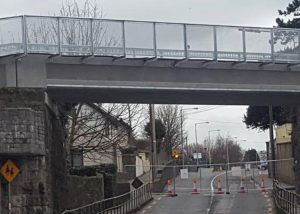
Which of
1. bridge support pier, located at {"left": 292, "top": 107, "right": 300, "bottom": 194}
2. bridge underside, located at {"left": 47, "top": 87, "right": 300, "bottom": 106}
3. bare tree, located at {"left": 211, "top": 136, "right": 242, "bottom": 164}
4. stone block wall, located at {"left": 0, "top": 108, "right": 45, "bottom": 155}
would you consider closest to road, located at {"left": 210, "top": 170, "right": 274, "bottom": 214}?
bridge support pier, located at {"left": 292, "top": 107, "right": 300, "bottom": 194}

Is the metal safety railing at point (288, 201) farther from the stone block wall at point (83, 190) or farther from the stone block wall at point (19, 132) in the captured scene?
the stone block wall at point (19, 132)

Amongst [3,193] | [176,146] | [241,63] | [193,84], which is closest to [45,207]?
[3,193]

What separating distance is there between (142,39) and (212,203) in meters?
14.9

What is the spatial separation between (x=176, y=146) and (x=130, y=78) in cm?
7548

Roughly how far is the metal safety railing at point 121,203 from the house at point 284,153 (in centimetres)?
1212

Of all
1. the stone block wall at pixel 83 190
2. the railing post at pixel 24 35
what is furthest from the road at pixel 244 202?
the railing post at pixel 24 35

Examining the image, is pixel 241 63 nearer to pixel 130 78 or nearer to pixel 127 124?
pixel 130 78

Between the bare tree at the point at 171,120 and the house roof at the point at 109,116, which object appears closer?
the house roof at the point at 109,116

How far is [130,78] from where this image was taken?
2788cm

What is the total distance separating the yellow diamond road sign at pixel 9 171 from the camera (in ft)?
71.9

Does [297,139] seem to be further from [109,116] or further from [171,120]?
[171,120]

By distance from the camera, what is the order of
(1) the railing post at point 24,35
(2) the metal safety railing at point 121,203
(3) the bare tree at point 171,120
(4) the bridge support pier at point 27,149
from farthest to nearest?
(3) the bare tree at point 171,120 → (2) the metal safety railing at point 121,203 → (1) the railing post at point 24,35 → (4) the bridge support pier at point 27,149

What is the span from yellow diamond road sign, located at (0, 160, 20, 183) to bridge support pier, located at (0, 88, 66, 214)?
553mm

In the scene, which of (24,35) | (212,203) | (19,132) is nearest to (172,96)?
(24,35)
